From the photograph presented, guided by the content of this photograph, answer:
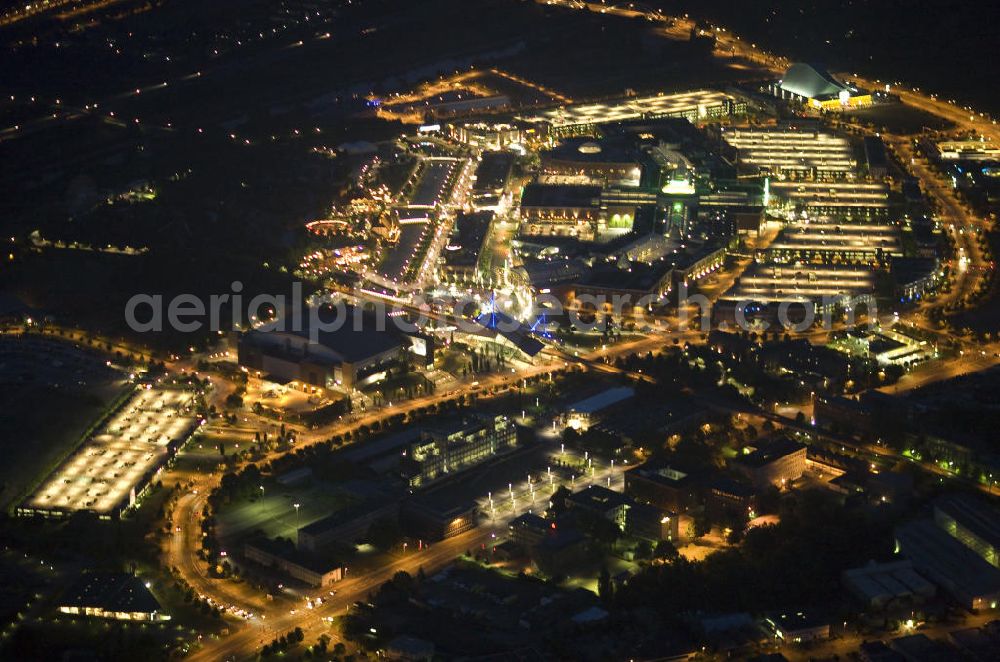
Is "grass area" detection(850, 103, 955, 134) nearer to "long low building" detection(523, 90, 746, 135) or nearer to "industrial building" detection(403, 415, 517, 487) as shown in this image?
"long low building" detection(523, 90, 746, 135)

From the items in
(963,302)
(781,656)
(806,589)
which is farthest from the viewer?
(963,302)

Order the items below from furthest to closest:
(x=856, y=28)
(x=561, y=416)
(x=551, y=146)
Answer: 1. (x=856, y=28)
2. (x=551, y=146)
3. (x=561, y=416)

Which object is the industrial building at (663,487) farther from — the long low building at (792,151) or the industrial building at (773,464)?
the long low building at (792,151)

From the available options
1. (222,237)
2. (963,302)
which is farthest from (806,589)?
(222,237)

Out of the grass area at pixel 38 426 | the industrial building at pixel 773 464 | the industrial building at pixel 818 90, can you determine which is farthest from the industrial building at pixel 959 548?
the industrial building at pixel 818 90

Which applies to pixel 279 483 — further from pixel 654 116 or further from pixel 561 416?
pixel 654 116
